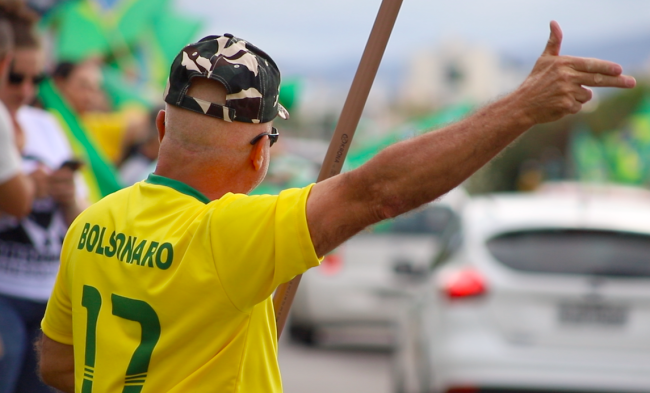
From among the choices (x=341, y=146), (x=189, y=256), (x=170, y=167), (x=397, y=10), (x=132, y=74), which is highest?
(x=397, y=10)

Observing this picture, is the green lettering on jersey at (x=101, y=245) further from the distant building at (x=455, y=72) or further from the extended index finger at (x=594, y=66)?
the distant building at (x=455, y=72)

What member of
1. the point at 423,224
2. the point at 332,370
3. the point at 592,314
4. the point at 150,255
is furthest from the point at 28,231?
the point at 423,224

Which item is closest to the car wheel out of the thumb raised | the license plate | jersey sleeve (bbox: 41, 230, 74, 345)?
the license plate

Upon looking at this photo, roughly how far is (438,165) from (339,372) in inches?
297

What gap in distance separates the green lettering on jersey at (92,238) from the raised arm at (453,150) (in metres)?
0.62

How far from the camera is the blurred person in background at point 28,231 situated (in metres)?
3.71

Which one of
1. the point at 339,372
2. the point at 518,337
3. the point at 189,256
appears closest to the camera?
the point at 189,256

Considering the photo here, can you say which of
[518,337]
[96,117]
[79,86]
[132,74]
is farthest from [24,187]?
[132,74]

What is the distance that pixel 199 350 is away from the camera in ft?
6.98

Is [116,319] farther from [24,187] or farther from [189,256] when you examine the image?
[24,187]

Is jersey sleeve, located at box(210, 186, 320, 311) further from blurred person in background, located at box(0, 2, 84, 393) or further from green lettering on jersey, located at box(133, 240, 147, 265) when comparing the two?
blurred person in background, located at box(0, 2, 84, 393)

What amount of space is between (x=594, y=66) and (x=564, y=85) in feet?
0.25

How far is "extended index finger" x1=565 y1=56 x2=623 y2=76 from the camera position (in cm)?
192

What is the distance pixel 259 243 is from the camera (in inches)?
78.2
